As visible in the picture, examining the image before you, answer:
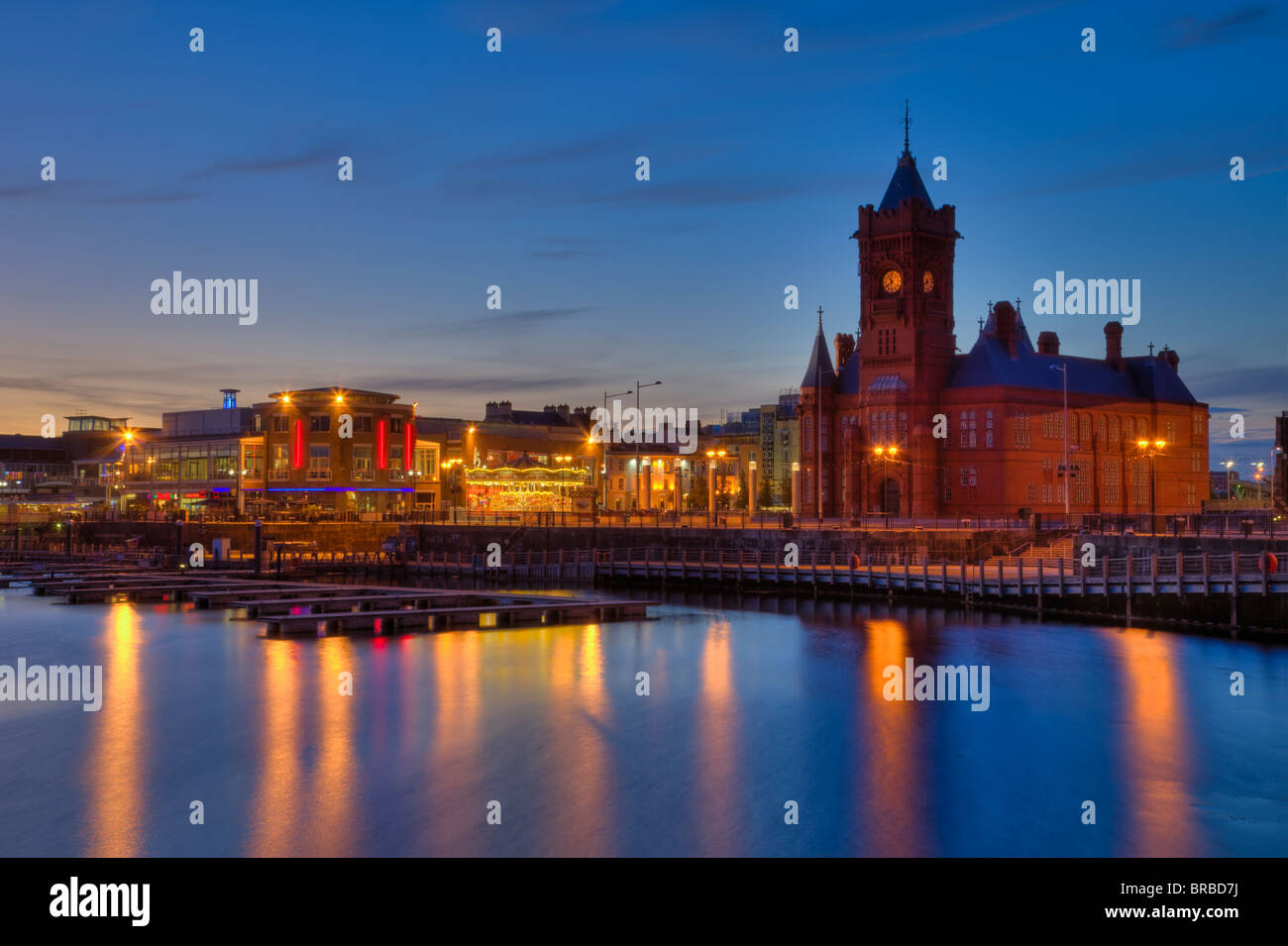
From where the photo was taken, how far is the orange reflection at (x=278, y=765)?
19141 mm

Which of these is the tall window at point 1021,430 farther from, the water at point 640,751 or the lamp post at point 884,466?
the water at point 640,751

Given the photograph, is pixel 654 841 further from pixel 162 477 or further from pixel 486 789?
pixel 162 477

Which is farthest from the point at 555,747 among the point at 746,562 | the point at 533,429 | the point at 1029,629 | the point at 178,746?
the point at 533,429

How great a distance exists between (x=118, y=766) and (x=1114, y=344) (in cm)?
8681

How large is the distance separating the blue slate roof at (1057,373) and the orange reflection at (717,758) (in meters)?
50.1

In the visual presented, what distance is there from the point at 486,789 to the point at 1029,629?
2843 centimetres

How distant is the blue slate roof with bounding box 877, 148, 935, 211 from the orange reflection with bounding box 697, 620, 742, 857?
5232 centimetres

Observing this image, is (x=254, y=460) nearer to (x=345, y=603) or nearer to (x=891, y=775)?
(x=345, y=603)

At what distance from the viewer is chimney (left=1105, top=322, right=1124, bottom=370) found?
308 feet

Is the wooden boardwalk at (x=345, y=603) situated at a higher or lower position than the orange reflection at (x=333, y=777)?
higher

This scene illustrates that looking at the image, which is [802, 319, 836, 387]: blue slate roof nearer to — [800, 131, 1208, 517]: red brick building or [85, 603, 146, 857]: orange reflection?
[800, 131, 1208, 517]: red brick building

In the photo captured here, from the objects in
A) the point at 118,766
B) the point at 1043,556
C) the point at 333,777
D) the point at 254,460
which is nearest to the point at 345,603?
the point at 118,766

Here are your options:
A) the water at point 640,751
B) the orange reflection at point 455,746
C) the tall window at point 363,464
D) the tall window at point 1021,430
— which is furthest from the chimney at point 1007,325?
the orange reflection at point 455,746

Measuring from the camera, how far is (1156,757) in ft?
82.0
